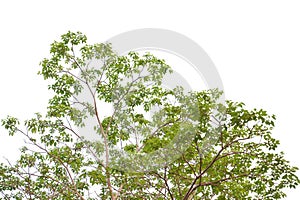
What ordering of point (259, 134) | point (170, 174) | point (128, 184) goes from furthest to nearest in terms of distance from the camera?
point (128, 184) → point (170, 174) → point (259, 134)

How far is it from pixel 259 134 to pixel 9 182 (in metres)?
7.94

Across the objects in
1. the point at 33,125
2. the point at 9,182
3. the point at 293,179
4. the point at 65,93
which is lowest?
the point at 293,179

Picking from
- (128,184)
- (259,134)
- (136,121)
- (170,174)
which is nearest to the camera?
(259,134)

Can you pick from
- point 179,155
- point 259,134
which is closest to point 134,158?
point 179,155

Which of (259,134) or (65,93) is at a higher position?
(65,93)

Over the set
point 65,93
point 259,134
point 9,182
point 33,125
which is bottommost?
point 259,134

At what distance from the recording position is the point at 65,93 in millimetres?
13930

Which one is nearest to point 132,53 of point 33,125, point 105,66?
point 105,66

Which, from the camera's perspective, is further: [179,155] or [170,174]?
[170,174]

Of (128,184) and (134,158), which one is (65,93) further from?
(134,158)

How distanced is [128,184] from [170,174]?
167 centimetres

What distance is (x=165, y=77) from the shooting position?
13992 millimetres

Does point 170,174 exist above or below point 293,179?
above

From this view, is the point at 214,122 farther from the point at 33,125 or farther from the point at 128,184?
the point at 33,125
